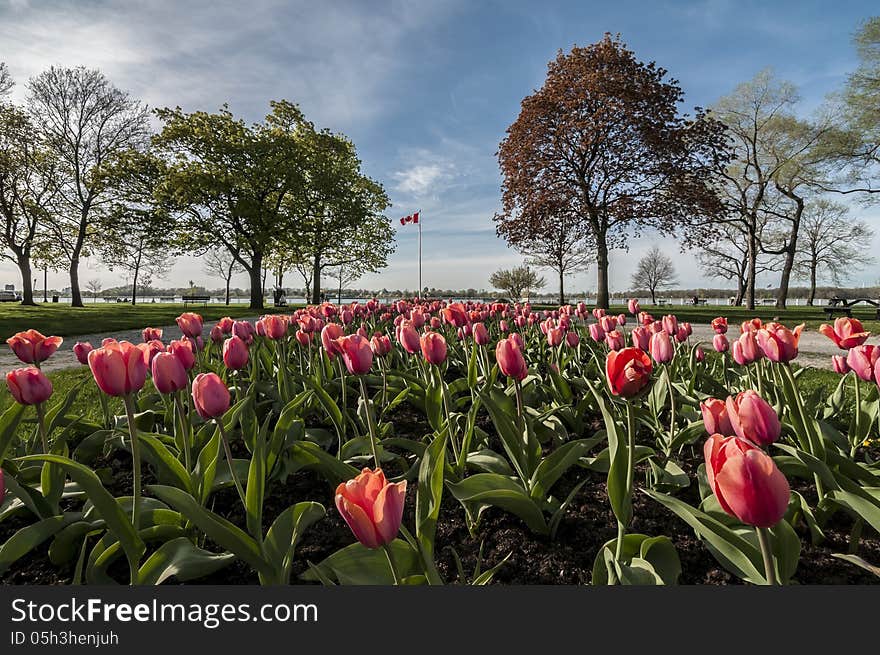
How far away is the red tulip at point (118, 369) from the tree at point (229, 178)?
71.0 ft

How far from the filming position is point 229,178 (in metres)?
20.8

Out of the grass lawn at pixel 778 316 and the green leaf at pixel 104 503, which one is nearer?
the green leaf at pixel 104 503

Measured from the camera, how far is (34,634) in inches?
38.7

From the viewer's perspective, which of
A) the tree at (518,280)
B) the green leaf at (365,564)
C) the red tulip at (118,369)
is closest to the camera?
the green leaf at (365,564)

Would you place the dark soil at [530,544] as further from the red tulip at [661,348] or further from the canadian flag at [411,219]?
the canadian flag at [411,219]

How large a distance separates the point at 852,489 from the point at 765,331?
2.45ft

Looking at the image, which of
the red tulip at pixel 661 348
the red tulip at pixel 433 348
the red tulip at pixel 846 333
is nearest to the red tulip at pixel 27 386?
the red tulip at pixel 433 348

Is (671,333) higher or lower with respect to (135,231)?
lower

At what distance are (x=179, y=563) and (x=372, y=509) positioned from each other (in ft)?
2.61

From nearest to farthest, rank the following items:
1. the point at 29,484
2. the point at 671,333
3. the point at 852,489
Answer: the point at 852,489 < the point at 29,484 < the point at 671,333

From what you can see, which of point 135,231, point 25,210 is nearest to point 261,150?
point 135,231

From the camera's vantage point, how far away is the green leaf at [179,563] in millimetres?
1195

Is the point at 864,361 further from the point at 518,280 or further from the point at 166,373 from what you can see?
the point at 518,280

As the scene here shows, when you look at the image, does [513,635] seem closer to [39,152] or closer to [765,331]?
[765,331]
